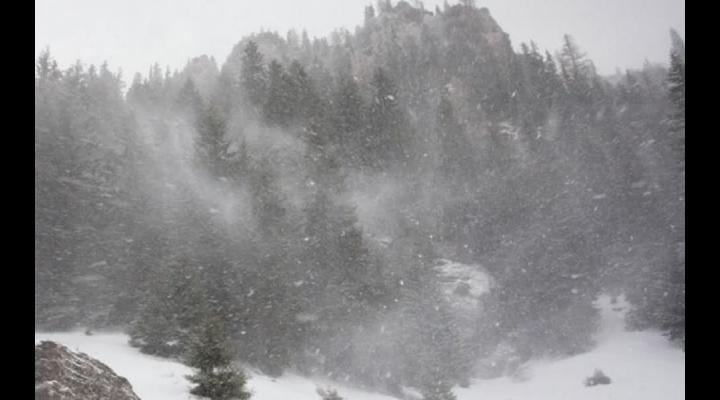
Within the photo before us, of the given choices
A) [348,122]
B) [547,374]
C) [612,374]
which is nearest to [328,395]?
[547,374]

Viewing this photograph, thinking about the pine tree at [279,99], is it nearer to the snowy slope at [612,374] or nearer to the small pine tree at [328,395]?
the small pine tree at [328,395]

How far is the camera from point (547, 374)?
3297 centimetres

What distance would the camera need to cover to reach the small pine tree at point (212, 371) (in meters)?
12.7

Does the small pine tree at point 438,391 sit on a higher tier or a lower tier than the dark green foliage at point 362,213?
lower

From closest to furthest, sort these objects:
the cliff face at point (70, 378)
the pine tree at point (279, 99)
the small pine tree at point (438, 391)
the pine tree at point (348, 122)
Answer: the cliff face at point (70, 378)
the small pine tree at point (438, 391)
the pine tree at point (348, 122)
the pine tree at point (279, 99)

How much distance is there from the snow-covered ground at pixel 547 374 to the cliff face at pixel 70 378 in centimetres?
249

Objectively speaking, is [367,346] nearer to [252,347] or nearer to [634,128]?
[252,347]

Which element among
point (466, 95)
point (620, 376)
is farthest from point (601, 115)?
point (620, 376)

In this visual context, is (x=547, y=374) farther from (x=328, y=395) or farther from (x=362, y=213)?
(x=362, y=213)

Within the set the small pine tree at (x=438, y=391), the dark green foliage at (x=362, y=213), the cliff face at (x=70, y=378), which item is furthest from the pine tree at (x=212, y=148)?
the cliff face at (x=70, y=378)

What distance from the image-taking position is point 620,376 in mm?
28562

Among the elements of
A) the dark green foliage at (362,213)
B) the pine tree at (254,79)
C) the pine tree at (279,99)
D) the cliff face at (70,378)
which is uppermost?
the pine tree at (254,79)

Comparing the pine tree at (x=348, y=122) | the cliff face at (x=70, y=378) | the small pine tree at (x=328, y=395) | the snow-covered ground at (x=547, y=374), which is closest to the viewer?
the cliff face at (x=70, y=378)

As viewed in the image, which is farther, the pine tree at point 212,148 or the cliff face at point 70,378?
the pine tree at point 212,148
